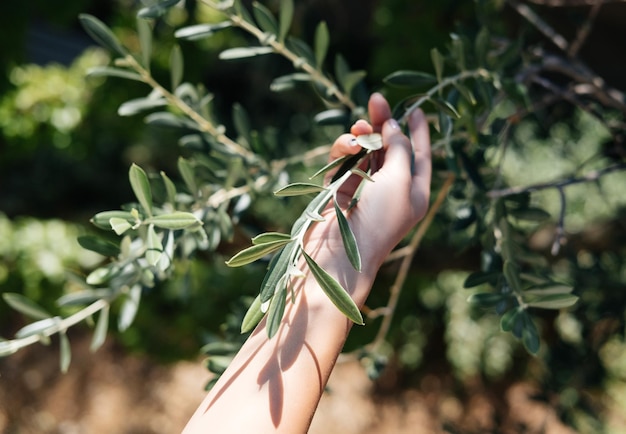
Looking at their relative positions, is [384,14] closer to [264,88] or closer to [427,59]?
[427,59]

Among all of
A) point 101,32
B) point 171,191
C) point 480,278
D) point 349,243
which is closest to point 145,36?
point 101,32

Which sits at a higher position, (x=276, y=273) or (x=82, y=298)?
(x=276, y=273)

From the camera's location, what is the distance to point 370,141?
0.86m

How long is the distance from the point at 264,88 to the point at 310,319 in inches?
173

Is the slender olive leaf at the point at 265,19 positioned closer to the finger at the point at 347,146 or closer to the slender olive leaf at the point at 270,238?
the finger at the point at 347,146

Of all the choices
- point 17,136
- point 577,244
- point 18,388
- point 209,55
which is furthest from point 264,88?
point 577,244

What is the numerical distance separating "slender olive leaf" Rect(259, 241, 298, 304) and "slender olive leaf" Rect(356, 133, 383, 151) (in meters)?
0.19

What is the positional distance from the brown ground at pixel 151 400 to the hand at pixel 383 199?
299cm

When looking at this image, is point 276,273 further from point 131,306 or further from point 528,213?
point 528,213

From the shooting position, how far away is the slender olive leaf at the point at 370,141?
85 centimetres

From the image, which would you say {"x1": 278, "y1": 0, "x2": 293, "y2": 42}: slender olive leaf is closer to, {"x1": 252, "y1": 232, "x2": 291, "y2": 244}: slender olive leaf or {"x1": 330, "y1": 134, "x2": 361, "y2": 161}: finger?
{"x1": 330, "y1": 134, "x2": 361, "y2": 161}: finger

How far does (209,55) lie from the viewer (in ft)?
15.9

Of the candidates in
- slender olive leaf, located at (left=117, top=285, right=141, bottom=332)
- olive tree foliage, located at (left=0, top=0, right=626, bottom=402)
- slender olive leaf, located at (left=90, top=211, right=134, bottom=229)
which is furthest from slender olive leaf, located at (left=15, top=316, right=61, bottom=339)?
slender olive leaf, located at (left=90, top=211, right=134, bottom=229)

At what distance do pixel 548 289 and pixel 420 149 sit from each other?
1.06 ft
